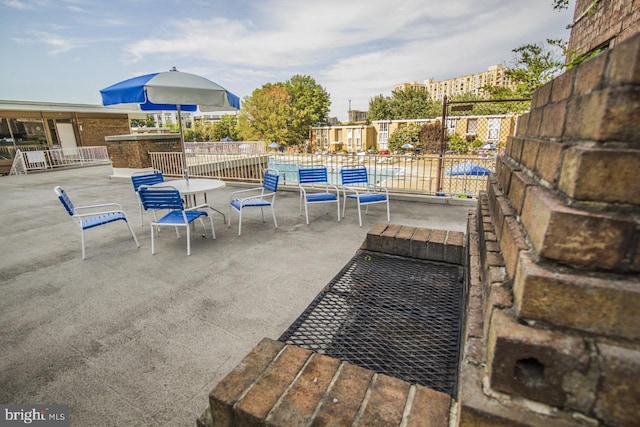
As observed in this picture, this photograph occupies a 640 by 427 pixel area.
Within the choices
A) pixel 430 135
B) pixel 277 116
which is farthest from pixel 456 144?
pixel 277 116

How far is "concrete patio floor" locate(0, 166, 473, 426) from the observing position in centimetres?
179

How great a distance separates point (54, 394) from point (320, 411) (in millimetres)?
1836

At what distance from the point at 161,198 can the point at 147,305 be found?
5.61 ft

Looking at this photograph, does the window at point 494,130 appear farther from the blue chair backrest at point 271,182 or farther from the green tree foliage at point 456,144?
the blue chair backrest at point 271,182

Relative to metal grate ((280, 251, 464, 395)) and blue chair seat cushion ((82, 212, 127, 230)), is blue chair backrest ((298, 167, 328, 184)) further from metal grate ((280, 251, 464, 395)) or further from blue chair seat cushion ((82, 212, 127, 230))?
metal grate ((280, 251, 464, 395))

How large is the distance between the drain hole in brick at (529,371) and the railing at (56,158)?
57.2ft

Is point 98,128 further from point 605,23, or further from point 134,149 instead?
point 605,23

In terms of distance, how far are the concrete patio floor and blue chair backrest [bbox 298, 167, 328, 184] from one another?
0.81 metres

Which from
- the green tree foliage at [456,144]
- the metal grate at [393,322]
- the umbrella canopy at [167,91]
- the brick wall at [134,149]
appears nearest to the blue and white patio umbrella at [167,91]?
the umbrella canopy at [167,91]

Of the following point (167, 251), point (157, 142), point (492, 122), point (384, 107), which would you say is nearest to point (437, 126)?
point (492, 122)

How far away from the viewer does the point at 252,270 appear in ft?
11.0

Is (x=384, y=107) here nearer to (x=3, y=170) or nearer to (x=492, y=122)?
(x=492, y=122)

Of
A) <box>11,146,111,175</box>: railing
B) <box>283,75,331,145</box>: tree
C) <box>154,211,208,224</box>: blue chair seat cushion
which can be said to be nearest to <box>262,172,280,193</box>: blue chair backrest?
<box>154,211,208,224</box>: blue chair seat cushion

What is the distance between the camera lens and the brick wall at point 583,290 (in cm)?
63
